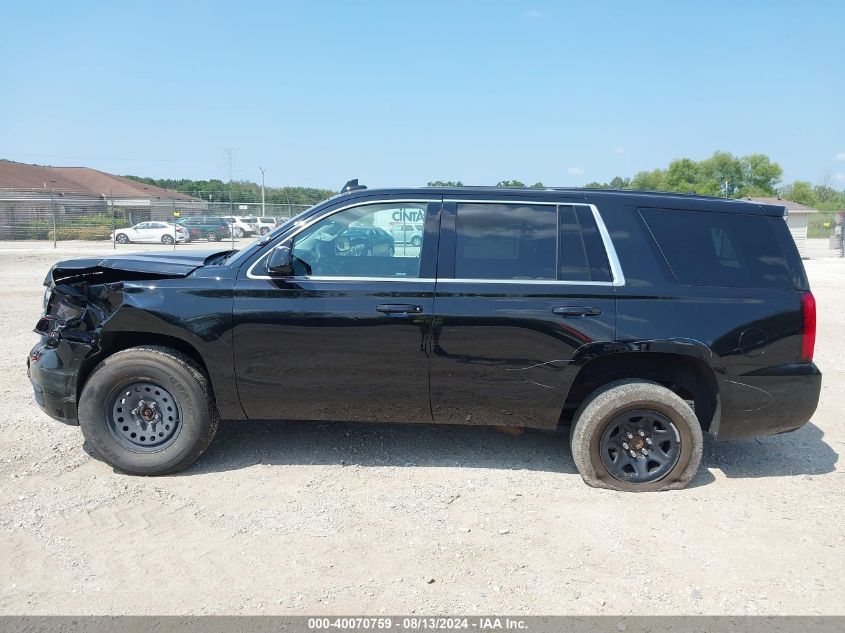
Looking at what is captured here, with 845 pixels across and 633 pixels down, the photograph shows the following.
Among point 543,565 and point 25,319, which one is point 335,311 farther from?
point 25,319

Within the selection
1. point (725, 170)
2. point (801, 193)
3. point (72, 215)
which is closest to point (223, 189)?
point (72, 215)

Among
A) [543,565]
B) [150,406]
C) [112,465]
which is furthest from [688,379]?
[112,465]

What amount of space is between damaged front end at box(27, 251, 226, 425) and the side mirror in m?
0.68

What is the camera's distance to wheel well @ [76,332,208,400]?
4.34 m

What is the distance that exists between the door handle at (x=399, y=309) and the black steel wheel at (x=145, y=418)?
5.08 feet

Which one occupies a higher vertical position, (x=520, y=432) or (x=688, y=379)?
(x=688, y=379)

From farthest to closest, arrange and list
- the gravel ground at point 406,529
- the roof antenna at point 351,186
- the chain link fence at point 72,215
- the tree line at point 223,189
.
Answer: the tree line at point 223,189 → the chain link fence at point 72,215 → the roof antenna at point 351,186 → the gravel ground at point 406,529

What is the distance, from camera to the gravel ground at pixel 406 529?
305 cm

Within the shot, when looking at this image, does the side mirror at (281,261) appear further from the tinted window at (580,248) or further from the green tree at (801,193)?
the green tree at (801,193)

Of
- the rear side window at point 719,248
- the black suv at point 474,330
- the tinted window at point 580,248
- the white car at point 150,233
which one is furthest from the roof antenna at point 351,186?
the white car at point 150,233

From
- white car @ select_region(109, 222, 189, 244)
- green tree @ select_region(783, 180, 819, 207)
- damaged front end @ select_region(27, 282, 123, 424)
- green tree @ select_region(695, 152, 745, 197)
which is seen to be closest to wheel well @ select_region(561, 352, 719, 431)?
damaged front end @ select_region(27, 282, 123, 424)

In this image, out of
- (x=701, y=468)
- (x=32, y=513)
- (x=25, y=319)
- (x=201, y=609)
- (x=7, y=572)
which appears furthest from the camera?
(x=25, y=319)

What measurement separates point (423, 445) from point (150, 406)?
1.96 metres

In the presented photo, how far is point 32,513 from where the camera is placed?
377 cm
